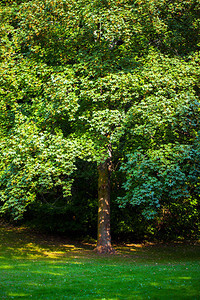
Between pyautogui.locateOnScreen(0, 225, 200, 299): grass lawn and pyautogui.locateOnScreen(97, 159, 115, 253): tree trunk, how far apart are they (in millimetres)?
746

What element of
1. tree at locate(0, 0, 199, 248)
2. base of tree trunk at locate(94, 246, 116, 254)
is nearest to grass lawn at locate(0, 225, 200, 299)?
base of tree trunk at locate(94, 246, 116, 254)

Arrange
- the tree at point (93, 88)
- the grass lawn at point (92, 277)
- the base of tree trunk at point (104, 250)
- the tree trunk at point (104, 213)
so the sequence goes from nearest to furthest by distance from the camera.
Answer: the grass lawn at point (92, 277) < the tree at point (93, 88) < the base of tree trunk at point (104, 250) < the tree trunk at point (104, 213)

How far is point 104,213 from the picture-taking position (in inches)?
679

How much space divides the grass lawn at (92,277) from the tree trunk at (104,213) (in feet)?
2.45

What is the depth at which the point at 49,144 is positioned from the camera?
13852 millimetres

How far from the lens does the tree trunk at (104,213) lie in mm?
17141

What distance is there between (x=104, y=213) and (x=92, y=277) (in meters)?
7.07

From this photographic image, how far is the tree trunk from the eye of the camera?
17.1 metres

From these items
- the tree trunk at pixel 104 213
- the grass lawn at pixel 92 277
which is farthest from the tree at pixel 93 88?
the grass lawn at pixel 92 277

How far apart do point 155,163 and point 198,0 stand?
899 centimetres

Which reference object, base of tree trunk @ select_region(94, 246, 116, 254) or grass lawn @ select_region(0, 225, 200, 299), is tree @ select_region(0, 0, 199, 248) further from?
grass lawn @ select_region(0, 225, 200, 299)

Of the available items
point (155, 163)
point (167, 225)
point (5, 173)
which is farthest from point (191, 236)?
point (5, 173)

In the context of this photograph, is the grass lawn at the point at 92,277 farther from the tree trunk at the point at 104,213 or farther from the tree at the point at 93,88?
the tree at the point at 93,88

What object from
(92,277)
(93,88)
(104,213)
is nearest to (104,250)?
(104,213)
